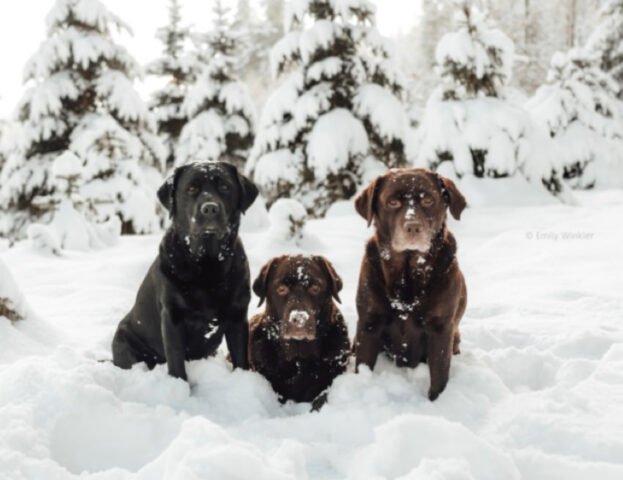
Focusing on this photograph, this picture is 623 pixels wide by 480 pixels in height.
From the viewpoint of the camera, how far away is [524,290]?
19.8ft

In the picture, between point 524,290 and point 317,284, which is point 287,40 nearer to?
point 524,290

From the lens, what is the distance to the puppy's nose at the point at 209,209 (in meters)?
3.18

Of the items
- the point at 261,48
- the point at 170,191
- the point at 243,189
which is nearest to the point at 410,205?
the point at 243,189

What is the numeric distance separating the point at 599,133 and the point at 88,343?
55.3 ft

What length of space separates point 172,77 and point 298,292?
828 inches

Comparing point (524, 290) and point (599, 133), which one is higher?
point (599, 133)

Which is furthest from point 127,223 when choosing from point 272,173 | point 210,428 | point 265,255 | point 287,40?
point 210,428

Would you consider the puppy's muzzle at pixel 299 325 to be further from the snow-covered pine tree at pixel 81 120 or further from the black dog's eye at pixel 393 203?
the snow-covered pine tree at pixel 81 120

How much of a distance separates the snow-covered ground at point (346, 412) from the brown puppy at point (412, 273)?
0.24m

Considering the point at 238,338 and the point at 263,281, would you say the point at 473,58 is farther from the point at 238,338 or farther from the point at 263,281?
the point at 238,338

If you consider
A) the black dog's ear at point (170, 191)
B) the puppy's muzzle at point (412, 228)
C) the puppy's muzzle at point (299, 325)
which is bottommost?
the puppy's muzzle at point (299, 325)

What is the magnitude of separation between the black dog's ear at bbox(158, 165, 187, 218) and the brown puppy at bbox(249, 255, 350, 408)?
29.9 inches

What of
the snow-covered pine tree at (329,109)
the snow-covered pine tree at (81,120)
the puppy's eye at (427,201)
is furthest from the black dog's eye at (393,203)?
the snow-covered pine tree at (81,120)

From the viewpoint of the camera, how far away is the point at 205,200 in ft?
10.6
